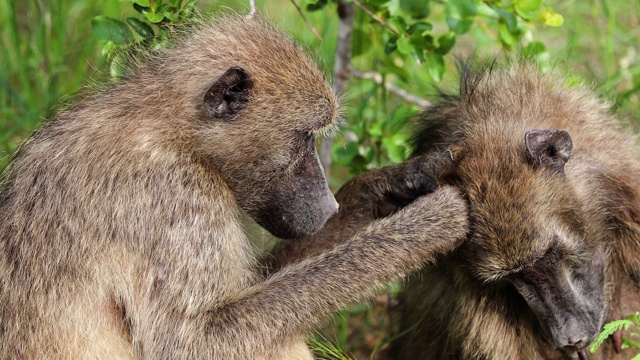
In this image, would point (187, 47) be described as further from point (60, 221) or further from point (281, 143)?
point (60, 221)

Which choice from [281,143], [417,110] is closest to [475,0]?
[417,110]

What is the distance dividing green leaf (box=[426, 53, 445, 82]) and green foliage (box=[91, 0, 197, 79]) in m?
1.15

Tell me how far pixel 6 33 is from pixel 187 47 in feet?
9.72

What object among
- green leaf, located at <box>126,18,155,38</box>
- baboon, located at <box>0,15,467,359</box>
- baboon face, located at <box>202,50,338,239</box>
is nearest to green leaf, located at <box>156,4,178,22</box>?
green leaf, located at <box>126,18,155,38</box>

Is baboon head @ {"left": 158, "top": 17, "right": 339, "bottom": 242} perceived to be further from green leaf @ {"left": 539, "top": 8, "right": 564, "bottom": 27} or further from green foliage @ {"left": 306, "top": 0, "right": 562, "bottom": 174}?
green leaf @ {"left": 539, "top": 8, "right": 564, "bottom": 27}

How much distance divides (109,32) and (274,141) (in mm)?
1000

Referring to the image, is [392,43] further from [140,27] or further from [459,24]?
[140,27]

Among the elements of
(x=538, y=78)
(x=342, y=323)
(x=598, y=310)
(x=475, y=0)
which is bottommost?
(x=342, y=323)

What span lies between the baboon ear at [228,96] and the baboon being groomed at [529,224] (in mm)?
854

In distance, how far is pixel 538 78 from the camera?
4.38 metres

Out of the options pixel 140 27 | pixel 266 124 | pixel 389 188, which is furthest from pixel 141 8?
pixel 389 188

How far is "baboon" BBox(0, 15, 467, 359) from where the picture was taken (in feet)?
12.0

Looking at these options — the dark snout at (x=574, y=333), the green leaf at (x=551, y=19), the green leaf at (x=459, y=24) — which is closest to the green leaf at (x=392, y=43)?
the green leaf at (x=459, y=24)

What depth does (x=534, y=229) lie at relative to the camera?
3.71 metres
